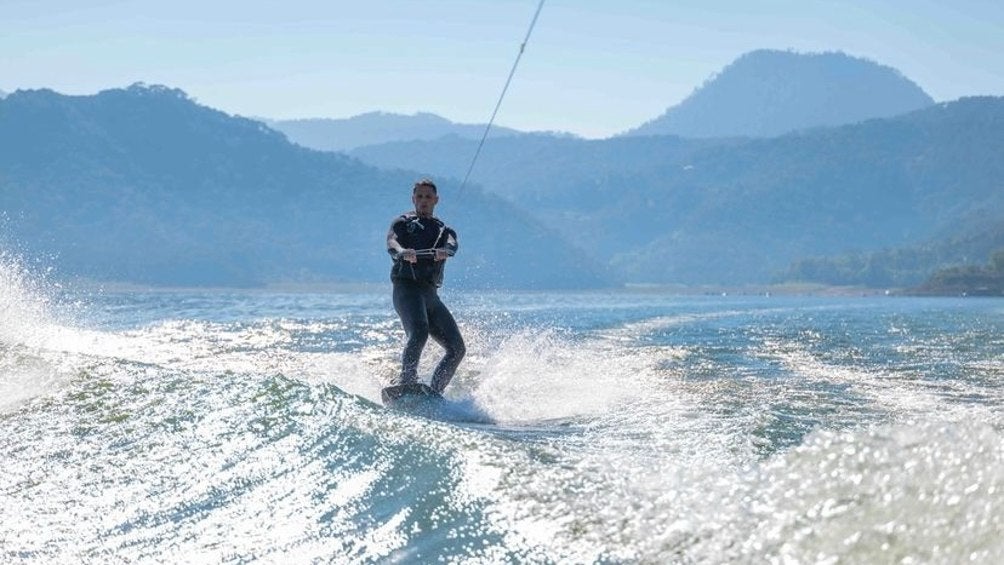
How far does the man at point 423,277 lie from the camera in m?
11.4

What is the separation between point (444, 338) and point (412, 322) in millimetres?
439

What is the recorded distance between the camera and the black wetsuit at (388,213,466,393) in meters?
11.5

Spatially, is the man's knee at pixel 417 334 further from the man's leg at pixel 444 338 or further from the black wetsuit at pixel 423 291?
the man's leg at pixel 444 338

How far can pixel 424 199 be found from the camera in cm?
1154

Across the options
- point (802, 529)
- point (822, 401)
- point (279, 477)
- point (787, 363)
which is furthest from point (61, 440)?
point (787, 363)

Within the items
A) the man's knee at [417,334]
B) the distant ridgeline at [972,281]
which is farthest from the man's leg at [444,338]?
the distant ridgeline at [972,281]

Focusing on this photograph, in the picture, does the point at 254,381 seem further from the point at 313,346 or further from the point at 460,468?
the point at 313,346

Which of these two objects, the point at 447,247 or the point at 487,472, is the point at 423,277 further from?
the point at 487,472

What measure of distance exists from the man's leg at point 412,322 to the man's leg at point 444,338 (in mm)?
108

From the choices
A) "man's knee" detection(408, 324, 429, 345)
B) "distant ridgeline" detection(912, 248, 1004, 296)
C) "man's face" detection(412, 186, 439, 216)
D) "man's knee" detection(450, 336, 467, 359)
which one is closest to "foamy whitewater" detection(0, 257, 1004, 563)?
"man's knee" detection(450, 336, 467, 359)

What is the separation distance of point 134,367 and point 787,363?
10115 mm

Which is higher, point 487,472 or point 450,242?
point 450,242

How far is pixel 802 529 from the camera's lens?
4285 mm

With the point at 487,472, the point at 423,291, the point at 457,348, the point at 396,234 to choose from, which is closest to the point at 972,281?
the point at 457,348
